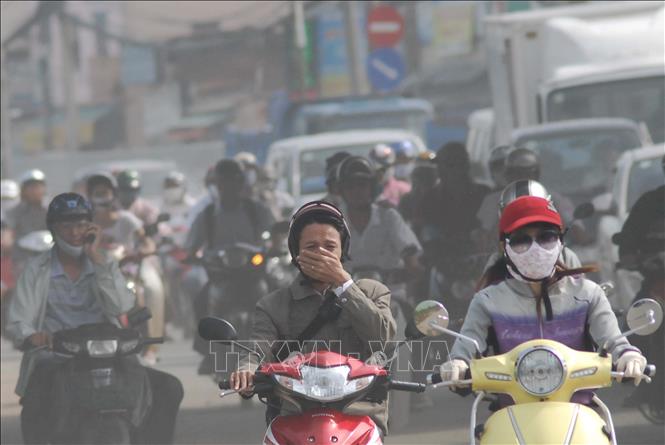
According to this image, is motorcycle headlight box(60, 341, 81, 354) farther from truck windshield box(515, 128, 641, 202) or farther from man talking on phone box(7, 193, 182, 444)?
truck windshield box(515, 128, 641, 202)

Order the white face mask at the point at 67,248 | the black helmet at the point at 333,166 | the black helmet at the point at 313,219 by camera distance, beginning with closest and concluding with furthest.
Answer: the black helmet at the point at 313,219 → the white face mask at the point at 67,248 → the black helmet at the point at 333,166

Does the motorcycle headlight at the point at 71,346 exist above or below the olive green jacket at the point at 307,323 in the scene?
below

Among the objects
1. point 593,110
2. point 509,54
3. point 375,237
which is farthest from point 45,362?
point 509,54

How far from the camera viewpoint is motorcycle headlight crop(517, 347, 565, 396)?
21.7ft

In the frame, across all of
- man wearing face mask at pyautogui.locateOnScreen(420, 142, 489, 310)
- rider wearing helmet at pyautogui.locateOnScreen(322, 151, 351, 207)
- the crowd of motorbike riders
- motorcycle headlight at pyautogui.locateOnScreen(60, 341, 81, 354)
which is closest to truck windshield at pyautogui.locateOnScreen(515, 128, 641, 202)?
the crowd of motorbike riders

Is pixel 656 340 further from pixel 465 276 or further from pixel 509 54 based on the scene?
pixel 509 54

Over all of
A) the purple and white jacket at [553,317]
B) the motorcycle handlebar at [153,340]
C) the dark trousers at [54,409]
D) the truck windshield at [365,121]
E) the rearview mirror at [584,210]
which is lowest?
the dark trousers at [54,409]

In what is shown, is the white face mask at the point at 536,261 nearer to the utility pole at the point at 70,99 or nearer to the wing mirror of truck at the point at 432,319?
the wing mirror of truck at the point at 432,319

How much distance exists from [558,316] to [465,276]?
7.59 meters

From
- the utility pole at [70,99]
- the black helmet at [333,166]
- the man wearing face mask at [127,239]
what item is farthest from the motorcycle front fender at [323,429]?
the utility pole at [70,99]

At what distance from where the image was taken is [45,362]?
37.3 ft

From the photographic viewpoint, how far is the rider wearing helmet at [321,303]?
721cm

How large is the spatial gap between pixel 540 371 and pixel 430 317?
1.35 feet

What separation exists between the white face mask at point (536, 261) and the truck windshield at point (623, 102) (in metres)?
13.1
